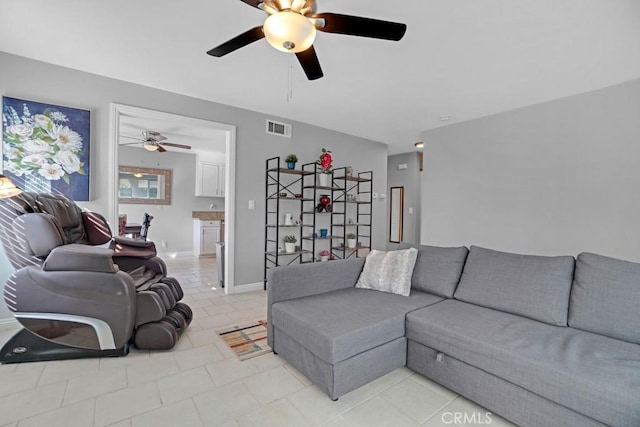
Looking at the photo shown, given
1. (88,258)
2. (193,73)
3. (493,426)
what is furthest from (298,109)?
(493,426)

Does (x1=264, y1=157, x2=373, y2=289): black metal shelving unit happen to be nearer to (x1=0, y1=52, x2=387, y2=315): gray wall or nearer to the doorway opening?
(x1=0, y1=52, x2=387, y2=315): gray wall

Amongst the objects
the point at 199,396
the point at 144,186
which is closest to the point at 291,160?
the point at 199,396

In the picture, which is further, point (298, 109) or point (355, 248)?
point (355, 248)

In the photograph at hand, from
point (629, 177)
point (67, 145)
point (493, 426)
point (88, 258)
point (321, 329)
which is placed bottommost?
point (493, 426)

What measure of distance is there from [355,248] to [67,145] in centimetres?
406

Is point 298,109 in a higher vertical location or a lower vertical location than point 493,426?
higher

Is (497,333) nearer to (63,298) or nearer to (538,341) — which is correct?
(538,341)

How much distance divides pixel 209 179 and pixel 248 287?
3718mm

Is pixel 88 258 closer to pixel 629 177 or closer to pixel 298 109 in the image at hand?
pixel 298 109

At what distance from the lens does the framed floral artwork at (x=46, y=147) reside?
2.61m

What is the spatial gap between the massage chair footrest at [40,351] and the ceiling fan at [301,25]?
245cm

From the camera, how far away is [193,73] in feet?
9.63

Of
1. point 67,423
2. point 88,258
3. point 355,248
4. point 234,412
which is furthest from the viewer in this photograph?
point 355,248

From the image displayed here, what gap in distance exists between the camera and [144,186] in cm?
630
